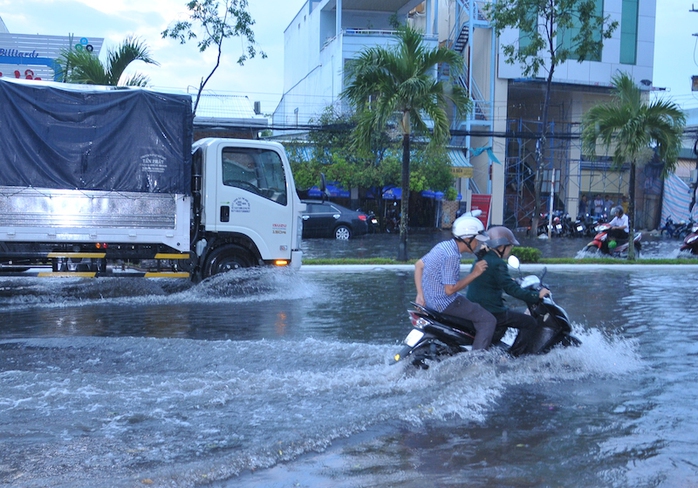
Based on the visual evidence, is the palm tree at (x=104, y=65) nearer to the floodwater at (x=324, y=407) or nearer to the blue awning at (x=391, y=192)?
the floodwater at (x=324, y=407)

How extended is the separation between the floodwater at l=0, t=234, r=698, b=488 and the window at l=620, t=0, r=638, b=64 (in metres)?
33.8

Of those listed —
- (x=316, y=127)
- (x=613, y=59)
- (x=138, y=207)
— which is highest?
(x=613, y=59)

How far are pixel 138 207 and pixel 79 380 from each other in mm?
6049

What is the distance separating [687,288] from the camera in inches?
571

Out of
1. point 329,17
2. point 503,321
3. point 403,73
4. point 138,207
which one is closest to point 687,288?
point 403,73

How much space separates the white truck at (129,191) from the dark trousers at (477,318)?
267 inches

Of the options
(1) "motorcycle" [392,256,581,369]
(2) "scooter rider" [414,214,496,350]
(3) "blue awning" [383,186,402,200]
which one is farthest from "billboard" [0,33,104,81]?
(1) "motorcycle" [392,256,581,369]

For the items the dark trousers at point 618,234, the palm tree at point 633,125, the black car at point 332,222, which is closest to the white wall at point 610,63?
the black car at point 332,222

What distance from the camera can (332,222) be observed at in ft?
93.0

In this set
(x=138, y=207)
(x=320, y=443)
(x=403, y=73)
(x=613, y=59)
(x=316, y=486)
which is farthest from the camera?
(x=613, y=59)

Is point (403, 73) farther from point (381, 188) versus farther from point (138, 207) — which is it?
point (381, 188)

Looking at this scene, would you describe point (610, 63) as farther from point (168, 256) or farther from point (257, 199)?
point (168, 256)

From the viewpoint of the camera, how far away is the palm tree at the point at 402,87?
1764 centimetres

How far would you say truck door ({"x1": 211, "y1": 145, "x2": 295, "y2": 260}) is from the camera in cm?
1265
